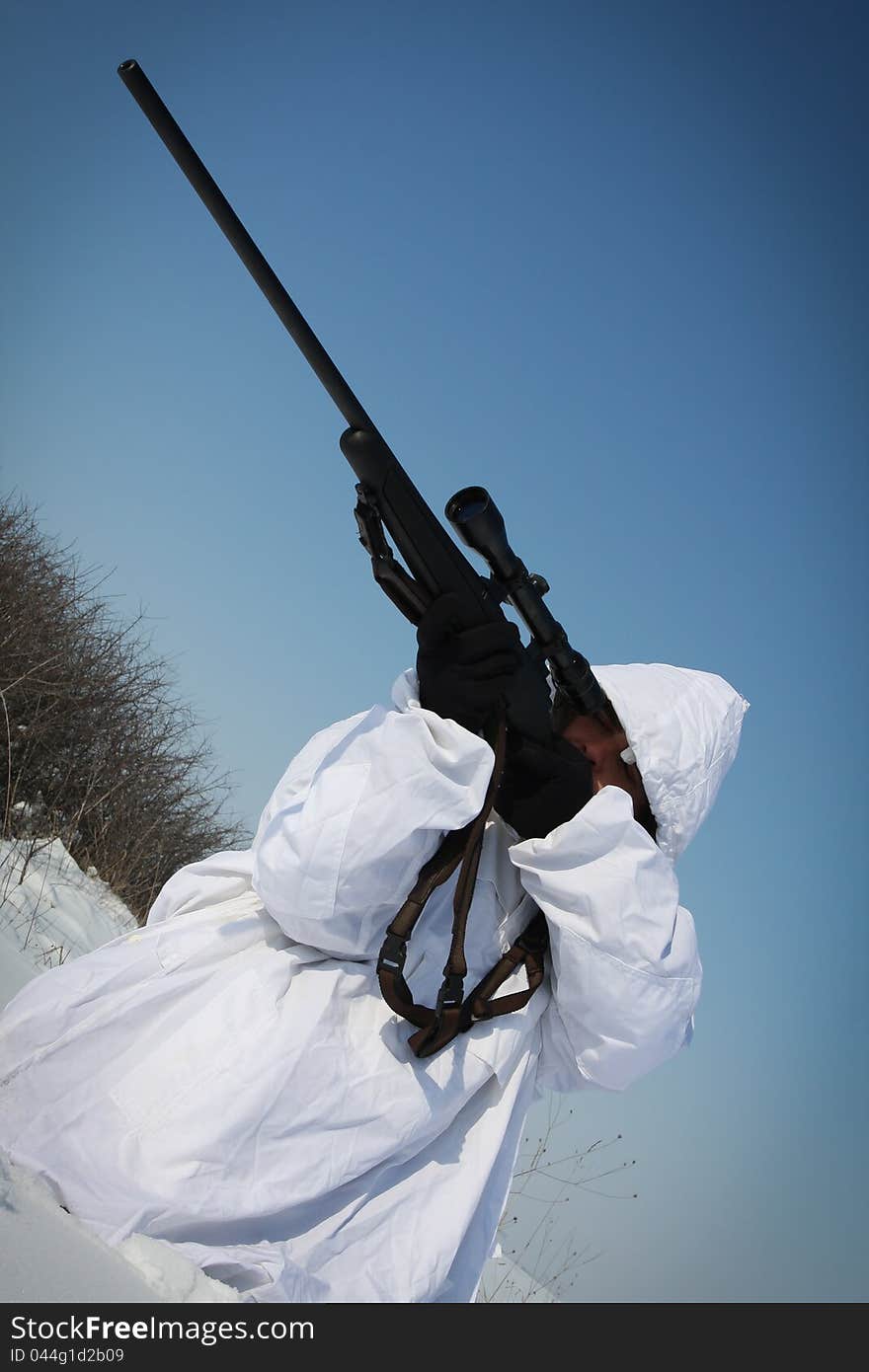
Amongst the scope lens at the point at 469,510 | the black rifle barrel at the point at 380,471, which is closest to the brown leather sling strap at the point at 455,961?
the black rifle barrel at the point at 380,471

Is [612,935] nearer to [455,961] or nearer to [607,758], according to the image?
[455,961]

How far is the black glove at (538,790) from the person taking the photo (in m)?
2.05

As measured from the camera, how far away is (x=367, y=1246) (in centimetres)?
178

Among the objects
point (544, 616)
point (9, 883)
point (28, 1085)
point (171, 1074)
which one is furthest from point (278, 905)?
point (9, 883)

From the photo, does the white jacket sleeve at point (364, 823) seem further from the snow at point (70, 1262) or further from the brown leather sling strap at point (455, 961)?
the snow at point (70, 1262)

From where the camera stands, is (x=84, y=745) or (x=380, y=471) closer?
(x=380, y=471)

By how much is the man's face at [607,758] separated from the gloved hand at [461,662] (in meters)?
0.42

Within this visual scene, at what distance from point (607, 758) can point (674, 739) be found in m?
0.20

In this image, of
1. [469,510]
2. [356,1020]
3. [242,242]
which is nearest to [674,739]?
[469,510]

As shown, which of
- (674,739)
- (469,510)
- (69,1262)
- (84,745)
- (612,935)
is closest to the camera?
(69,1262)

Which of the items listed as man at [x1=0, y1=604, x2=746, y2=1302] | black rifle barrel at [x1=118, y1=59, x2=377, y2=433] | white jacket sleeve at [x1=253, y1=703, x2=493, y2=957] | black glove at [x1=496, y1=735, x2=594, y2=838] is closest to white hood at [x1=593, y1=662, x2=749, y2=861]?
man at [x1=0, y1=604, x2=746, y2=1302]

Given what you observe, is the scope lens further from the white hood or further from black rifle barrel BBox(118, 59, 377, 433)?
the white hood

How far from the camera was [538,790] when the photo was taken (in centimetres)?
207
